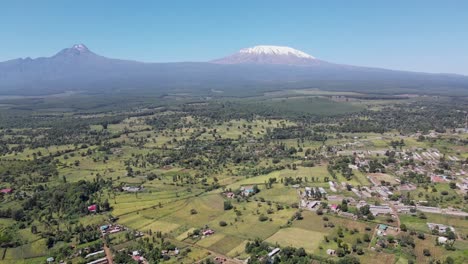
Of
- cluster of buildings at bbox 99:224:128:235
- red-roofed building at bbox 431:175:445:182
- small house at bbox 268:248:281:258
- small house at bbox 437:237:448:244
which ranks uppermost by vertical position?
red-roofed building at bbox 431:175:445:182

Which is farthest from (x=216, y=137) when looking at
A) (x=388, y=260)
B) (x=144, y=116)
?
(x=388, y=260)

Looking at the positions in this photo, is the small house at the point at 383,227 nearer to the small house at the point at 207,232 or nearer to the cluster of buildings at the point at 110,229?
the small house at the point at 207,232

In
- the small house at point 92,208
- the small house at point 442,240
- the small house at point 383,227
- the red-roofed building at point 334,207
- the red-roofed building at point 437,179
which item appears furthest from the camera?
the red-roofed building at point 437,179

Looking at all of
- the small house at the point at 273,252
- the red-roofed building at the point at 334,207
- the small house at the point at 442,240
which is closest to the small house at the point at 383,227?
the small house at the point at 442,240

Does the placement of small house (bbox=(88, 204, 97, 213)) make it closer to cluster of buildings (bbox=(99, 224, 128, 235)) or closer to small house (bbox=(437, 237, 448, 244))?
cluster of buildings (bbox=(99, 224, 128, 235))

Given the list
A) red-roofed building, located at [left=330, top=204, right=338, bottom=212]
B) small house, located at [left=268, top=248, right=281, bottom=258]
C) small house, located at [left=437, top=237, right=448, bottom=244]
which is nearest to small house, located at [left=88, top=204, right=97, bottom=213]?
small house, located at [left=268, top=248, right=281, bottom=258]

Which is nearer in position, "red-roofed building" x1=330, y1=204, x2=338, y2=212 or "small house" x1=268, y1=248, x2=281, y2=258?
"small house" x1=268, y1=248, x2=281, y2=258

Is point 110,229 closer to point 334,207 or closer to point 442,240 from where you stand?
point 334,207

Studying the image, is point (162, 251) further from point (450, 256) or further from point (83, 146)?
point (83, 146)

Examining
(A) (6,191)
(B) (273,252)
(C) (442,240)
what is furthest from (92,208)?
(C) (442,240)

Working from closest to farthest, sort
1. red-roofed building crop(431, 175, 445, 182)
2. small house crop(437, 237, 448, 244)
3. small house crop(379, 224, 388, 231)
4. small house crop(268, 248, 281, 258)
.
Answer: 1. small house crop(268, 248, 281, 258)
2. small house crop(437, 237, 448, 244)
3. small house crop(379, 224, 388, 231)
4. red-roofed building crop(431, 175, 445, 182)

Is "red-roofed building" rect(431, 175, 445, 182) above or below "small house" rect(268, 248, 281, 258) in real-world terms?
above
